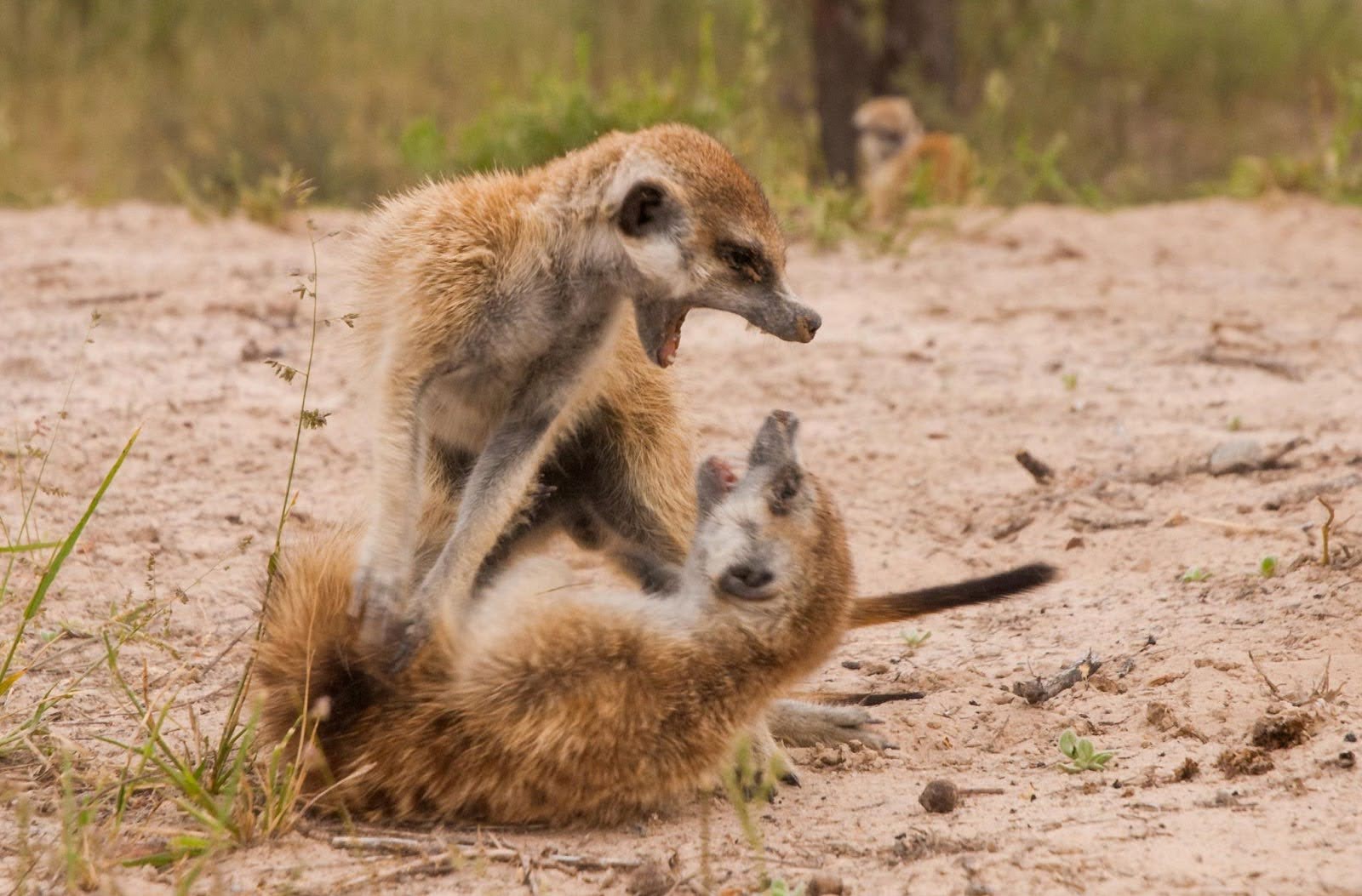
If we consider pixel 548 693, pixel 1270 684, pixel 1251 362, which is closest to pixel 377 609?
pixel 548 693

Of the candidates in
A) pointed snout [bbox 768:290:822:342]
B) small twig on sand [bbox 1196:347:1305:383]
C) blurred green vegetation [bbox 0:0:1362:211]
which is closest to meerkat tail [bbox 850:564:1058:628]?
pointed snout [bbox 768:290:822:342]

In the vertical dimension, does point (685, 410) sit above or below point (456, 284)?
below

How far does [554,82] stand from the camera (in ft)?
20.7

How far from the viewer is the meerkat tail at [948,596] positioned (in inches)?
104

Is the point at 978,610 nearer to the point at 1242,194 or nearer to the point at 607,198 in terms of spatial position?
the point at 607,198

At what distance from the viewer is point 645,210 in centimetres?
266

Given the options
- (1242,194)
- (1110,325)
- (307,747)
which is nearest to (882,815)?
(307,747)

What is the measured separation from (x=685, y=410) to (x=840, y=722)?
0.80m

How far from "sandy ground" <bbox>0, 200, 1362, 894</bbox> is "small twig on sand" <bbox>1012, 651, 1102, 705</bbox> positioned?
0.02 meters

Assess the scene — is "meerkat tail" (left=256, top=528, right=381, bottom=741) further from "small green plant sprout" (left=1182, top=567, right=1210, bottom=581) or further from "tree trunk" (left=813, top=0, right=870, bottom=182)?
"tree trunk" (left=813, top=0, right=870, bottom=182)

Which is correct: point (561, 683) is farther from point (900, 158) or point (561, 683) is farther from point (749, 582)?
point (900, 158)

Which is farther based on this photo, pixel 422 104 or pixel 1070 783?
pixel 422 104

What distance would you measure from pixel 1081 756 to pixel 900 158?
5830mm

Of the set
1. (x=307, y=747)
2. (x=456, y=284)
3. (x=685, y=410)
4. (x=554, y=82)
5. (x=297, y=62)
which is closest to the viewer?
(x=307, y=747)
